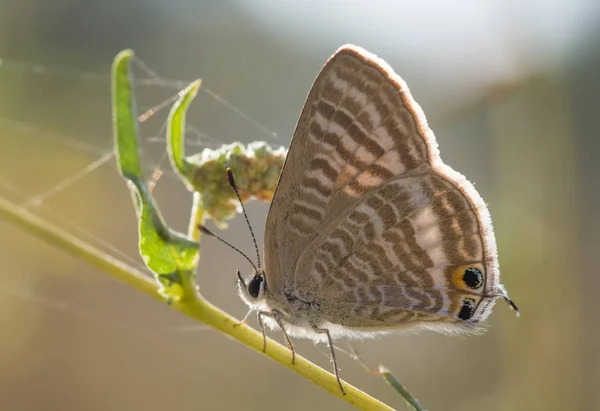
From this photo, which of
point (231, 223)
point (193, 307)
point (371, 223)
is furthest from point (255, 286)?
point (231, 223)

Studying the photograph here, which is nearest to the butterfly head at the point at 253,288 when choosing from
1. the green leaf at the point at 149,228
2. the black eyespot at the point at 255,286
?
the black eyespot at the point at 255,286

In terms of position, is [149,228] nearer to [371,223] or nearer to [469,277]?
[371,223]

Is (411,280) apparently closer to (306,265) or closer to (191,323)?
(306,265)

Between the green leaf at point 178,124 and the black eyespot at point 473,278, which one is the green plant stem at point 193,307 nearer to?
the green leaf at point 178,124

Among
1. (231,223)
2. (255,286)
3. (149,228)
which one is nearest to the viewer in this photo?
(149,228)

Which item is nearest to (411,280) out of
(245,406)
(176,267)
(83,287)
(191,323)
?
(176,267)
